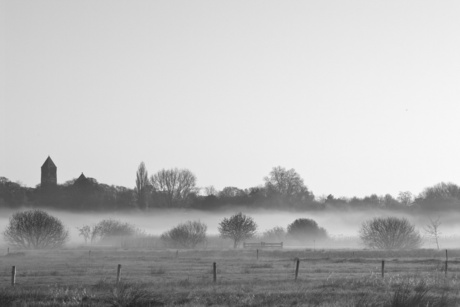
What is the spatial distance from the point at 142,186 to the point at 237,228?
128 feet

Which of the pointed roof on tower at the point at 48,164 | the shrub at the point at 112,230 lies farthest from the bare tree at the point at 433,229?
the pointed roof on tower at the point at 48,164

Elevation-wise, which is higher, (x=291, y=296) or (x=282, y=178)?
(x=282, y=178)

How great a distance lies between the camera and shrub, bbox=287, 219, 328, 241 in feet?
356

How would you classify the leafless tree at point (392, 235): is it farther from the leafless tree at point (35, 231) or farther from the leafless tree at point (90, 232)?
the leafless tree at point (90, 232)

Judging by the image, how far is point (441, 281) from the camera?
30516mm

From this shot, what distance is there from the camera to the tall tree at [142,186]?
5113 inches

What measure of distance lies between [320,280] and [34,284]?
15052 mm

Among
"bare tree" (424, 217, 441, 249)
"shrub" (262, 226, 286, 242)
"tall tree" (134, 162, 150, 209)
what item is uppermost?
"tall tree" (134, 162, 150, 209)

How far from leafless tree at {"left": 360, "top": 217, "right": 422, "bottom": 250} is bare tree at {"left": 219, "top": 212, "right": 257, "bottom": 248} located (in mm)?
20599

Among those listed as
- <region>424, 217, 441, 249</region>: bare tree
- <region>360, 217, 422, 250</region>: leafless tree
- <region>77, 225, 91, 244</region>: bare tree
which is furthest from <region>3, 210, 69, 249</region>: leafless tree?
<region>424, 217, 441, 249</region>: bare tree

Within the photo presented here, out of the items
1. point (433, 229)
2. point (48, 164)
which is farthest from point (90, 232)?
point (433, 229)

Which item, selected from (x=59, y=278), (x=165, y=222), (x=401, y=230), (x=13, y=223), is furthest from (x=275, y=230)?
(x=59, y=278)

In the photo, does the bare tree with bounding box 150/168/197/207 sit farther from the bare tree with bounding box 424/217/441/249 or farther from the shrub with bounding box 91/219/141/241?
the bare tree with bounding box 424/217/441/249

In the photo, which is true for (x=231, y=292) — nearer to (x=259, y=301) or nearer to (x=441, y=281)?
(x=259, y=301)
